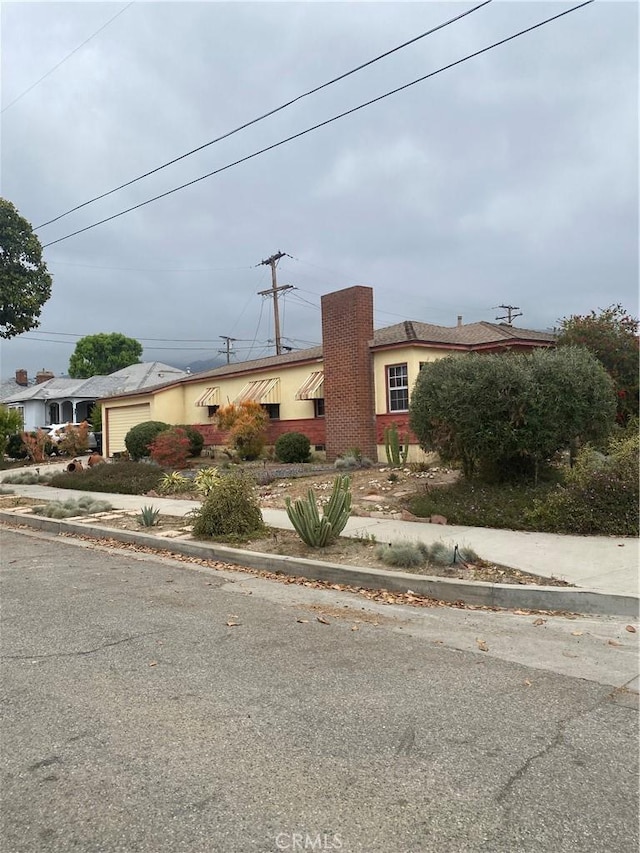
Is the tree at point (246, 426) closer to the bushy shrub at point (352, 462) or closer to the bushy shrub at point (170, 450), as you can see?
the bushy shrub at point (170, 450)

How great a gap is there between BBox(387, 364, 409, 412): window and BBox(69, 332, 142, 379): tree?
5391 cm

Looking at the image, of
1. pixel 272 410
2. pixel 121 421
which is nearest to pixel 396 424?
pixel 272 410

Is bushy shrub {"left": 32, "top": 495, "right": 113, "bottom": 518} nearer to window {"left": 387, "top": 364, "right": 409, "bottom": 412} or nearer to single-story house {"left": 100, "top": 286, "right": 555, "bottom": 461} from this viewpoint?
single-story house {"left": 100, "top": 286, "right": 555, "bottom": 461}

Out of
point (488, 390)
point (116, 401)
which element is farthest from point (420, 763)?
point (116, 401)

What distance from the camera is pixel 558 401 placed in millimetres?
10141

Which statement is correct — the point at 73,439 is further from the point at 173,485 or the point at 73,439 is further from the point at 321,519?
the point at 321,519

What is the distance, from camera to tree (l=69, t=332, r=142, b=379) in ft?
223

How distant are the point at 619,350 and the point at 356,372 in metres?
7.39

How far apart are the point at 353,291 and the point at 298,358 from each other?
15.2 ft

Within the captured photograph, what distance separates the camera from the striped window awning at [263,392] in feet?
78.2

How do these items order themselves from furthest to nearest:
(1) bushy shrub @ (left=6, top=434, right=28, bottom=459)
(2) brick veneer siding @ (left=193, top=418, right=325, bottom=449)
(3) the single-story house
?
(1) bushy shrub @ (left=6, top=434, right=28, bottom=459) < (2) brick veneer siding @ (left=193, top=418, right=325, bottom=449) < (3) the single-story house

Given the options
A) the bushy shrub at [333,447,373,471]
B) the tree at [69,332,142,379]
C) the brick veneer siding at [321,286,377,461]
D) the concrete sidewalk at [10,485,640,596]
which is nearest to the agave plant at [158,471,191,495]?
the bushy shrub at [333,447,373,471]

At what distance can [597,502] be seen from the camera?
8.95 metres

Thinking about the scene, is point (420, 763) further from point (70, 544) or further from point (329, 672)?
point (70, 544)
